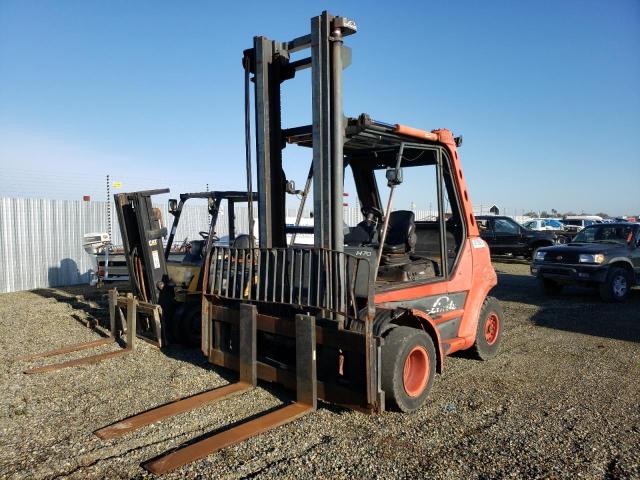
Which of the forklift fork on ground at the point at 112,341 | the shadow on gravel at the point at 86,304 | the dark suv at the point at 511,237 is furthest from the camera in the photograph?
the dark suv at the point at 511,237

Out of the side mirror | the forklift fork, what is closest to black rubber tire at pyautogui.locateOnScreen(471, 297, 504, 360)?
the side mirror

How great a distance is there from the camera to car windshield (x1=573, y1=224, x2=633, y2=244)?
12.2 metres

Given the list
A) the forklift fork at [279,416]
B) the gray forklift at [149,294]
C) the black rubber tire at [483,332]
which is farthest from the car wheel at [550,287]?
the forklift fork at [279,416]

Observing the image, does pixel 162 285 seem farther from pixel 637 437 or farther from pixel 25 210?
pixel 25 210

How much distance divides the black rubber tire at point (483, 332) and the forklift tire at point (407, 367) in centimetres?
178

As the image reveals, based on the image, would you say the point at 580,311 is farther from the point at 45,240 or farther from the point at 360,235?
the point at 45,240

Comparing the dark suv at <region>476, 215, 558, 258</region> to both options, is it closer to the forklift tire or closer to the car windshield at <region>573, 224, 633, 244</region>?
A: the car windshield at <region>573, 224, 633, 244</region>

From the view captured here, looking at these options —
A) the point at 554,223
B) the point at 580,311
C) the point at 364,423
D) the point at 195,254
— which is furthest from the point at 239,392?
the point at 554,223

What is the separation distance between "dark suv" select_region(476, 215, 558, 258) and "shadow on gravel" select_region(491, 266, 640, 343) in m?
6.23

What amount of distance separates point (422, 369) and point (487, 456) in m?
1.08

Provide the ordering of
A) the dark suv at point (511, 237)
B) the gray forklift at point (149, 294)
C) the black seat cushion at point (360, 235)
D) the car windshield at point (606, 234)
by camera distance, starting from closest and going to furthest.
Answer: the black seat cushion at point (360, 235), the gray forklift at point (149, 294), the car windshield at point (606, 234), the dark suv at point (511, 237)

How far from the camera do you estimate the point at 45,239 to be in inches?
587

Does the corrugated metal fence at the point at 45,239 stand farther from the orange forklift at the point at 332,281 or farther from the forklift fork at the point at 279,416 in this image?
the forklift fork at the point at 279,416

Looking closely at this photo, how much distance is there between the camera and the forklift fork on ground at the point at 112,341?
235 inches
